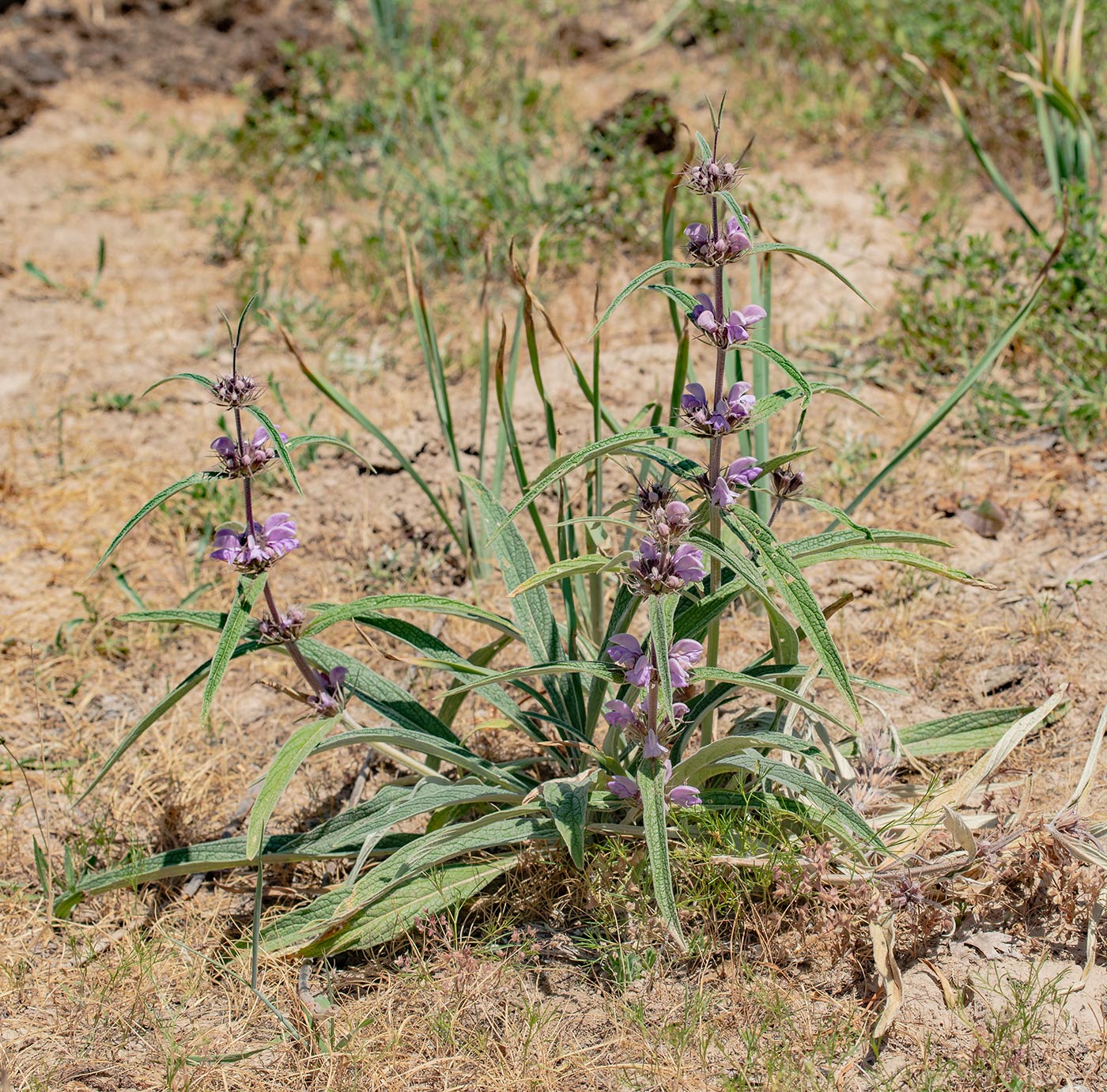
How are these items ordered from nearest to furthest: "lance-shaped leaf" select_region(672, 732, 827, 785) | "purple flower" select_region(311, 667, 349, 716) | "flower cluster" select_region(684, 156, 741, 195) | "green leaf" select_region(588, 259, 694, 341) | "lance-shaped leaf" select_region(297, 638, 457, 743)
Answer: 1. "green leaf" select_region(588, 259, 694, 341)
2. "flower cluster" select_region(684, 156, 741, 195)
3. "lance-shaped leaf" select_region(672, 732, 827, 785)
4. "purple flower" select_region(311, 667, 349, 716)
5. "lance-shaped leaf" select_region(297, 638, 457, 743)

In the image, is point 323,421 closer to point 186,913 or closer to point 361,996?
point 186,913

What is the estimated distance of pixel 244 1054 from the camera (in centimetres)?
185

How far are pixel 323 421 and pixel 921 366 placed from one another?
6.71ft

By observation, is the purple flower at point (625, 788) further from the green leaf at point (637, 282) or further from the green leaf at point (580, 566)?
the green leaf at point (637, 282)

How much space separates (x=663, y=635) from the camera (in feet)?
5.10

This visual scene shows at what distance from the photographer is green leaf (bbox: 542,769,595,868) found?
1825mm

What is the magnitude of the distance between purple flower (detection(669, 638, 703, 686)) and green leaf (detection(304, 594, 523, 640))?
16.8 inches

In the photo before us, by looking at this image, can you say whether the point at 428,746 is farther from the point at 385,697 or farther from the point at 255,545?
the point at 255,545

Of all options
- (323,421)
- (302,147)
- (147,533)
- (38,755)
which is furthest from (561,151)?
(38,755)

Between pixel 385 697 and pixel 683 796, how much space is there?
26.6 inches

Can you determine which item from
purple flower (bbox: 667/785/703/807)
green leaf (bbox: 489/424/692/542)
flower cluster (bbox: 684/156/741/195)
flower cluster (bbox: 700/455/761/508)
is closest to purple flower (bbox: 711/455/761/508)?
flower cluster (bbox: 700/455/761/508)

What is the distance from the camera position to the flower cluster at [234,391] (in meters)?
1.73

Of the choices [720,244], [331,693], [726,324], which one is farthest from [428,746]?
[720,244]

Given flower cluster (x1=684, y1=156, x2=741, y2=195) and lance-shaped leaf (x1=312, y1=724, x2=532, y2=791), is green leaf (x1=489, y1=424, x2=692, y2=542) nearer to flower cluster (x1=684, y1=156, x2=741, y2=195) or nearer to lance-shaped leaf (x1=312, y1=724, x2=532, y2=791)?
flower cluster (x1=684, y1=156, x2=741, y2=195)
